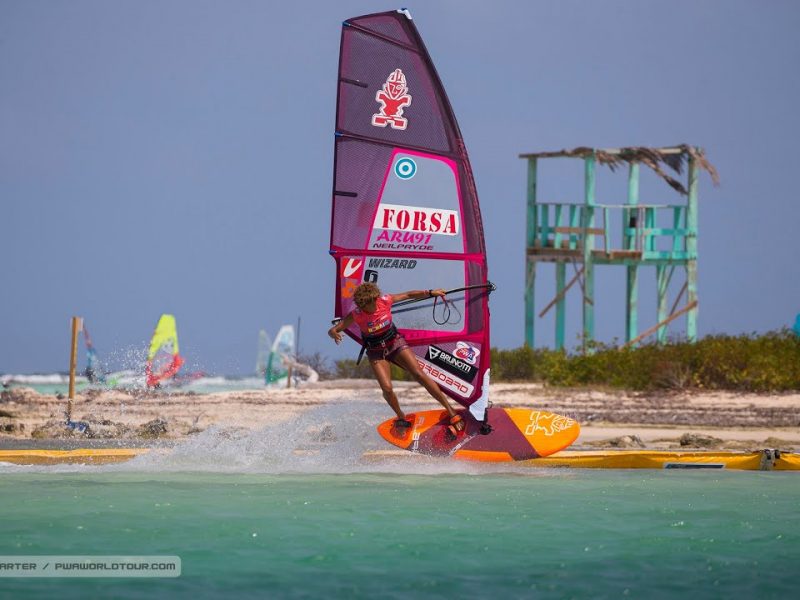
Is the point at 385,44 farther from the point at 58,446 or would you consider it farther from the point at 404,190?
the point at 58,446

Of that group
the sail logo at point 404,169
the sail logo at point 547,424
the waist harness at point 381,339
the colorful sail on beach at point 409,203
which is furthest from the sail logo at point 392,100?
the sail logo at point 547,424

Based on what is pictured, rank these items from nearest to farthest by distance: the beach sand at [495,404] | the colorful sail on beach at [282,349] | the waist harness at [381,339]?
1. the waist harness at [381,339]
2. the beach sand at [495,404]
3. the colorful sail on beach at [282,349]

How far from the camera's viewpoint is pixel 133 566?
6027mm

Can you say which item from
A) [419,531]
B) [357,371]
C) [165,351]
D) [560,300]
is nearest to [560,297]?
[560,300]

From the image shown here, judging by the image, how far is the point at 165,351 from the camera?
27984 millimetres

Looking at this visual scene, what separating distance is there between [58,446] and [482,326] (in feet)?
14.9

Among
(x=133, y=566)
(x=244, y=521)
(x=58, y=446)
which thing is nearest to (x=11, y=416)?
(x=58, y=446)

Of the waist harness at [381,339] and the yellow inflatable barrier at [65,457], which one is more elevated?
the waist harness at [381,339]

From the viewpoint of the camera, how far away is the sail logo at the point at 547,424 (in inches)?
383

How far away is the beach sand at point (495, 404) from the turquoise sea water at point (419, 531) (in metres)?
1.98

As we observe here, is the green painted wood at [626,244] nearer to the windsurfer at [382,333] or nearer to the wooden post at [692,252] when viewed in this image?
the wooden post at [692,252]

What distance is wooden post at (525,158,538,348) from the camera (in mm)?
20594

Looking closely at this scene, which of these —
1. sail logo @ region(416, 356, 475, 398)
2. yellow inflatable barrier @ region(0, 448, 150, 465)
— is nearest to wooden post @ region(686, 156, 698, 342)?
sail logo @ region(416, 356, 475, 398)

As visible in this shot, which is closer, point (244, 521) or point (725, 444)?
point (244, 521)
